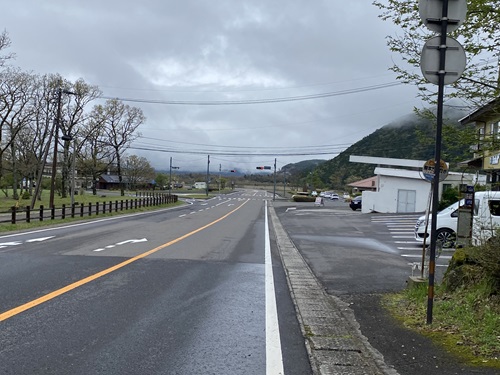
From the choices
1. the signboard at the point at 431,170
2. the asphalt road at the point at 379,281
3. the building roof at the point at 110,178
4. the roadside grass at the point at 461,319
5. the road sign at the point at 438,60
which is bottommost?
the asphalt road at the point at 379,281

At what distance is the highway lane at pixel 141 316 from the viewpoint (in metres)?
3.90

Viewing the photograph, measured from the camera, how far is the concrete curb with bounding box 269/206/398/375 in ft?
12.8

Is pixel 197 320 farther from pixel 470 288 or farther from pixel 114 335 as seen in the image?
pixel 470 288

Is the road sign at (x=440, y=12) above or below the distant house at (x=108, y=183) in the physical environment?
above

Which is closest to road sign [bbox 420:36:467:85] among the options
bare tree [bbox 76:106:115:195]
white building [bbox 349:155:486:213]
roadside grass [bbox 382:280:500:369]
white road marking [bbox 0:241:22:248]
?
roadside grass [bbox 382:280:500:369]

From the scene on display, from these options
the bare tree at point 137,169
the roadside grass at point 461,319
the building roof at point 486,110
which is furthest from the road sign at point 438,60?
→ the bare tree at point 137,169

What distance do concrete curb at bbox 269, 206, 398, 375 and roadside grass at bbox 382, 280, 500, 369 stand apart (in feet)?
2.35

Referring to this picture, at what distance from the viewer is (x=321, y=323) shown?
17.4 feet

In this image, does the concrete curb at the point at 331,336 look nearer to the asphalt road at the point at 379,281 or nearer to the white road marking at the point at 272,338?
the asphalt road at the point at 379,281

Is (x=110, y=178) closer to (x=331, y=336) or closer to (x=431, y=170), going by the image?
(x=431, y=170)

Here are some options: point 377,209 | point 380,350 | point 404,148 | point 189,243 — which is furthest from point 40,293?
point 404,148

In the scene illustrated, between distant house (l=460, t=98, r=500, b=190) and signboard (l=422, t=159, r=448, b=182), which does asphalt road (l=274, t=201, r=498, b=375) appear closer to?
signboard (l=422, t=159, r=448, b=182)

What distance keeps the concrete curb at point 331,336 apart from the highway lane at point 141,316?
0.16 metres

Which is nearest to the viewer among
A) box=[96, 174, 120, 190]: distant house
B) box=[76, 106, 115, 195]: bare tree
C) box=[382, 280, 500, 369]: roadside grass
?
box=[382, 280, 500, 369]: roadside grass
